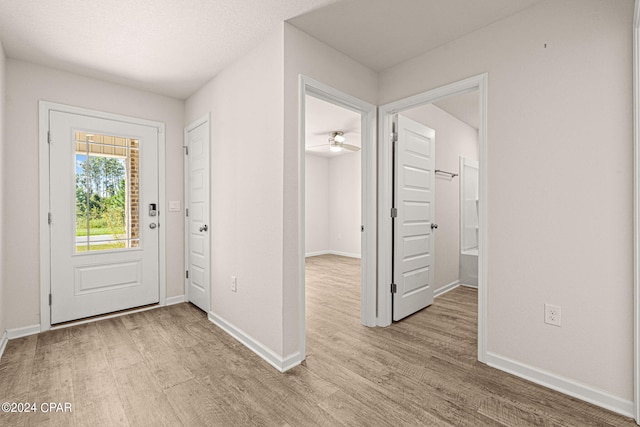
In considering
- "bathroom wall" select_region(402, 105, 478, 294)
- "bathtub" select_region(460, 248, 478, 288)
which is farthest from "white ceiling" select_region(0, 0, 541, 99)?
"bathtub" select_region(460, 248, 478, 288)

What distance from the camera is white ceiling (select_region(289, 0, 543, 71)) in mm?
1974

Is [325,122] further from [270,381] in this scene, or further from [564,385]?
[564,385]

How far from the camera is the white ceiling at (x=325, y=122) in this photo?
3.98 m

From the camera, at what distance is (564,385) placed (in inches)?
72.1

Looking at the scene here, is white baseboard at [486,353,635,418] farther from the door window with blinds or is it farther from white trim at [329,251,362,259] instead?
white trim at [329,251,362,259]

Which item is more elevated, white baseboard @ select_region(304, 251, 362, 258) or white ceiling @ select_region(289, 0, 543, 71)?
white ceiling @ select_region(289, 0, 543, 71)

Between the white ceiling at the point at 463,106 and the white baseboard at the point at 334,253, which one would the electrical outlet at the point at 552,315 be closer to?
the white ceiling at the point at 463,106

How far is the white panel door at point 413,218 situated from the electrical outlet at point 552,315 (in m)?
1.24

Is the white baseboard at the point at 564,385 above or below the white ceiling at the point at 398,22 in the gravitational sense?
below

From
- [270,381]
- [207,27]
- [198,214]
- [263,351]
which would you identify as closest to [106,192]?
[198,214]

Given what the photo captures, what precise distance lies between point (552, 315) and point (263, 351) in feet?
6.55

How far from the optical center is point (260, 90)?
2.39 metres

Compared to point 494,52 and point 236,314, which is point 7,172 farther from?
point 494,52

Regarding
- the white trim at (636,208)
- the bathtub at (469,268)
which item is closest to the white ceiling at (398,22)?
the white trim at (636,208)
